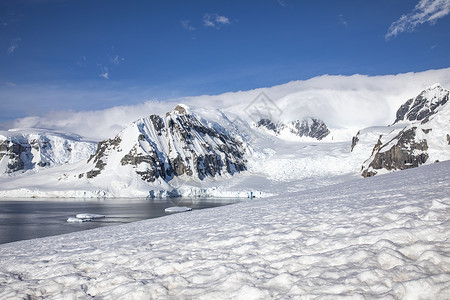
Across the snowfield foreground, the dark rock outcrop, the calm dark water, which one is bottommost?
the calm dark water

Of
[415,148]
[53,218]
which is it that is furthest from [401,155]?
[53,218]

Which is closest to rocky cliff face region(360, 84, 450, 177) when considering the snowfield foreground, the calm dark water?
the calm dark water

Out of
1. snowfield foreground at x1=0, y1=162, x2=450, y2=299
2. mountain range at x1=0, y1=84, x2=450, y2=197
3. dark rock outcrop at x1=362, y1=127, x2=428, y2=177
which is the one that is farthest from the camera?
dark rock outcrop at x1=362, y1=127, x2=428, y2=177

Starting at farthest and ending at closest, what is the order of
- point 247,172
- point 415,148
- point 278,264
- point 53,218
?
point 247,172, point 415,148, point 53,218, point 278,264

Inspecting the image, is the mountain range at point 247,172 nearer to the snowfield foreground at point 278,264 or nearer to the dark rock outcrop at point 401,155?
the dark rock outcrop at point 401,155

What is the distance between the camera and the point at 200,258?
7352mm

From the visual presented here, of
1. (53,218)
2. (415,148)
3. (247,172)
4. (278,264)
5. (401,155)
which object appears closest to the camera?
(278,264)

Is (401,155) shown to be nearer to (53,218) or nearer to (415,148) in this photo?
(415,148)

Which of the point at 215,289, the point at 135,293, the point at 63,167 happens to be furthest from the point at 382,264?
the point at 63,167

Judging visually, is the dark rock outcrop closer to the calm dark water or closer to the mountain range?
the mountain range

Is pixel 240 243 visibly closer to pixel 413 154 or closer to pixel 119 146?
pixel 413 154

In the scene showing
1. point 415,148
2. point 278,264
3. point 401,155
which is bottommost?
point 278,264

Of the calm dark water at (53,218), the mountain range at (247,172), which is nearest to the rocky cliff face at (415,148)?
the mountain range at (247,172)

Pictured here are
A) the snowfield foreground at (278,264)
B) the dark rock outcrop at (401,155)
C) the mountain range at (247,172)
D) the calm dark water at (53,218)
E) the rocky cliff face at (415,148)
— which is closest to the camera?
the snowfield foreground at (278,264)
